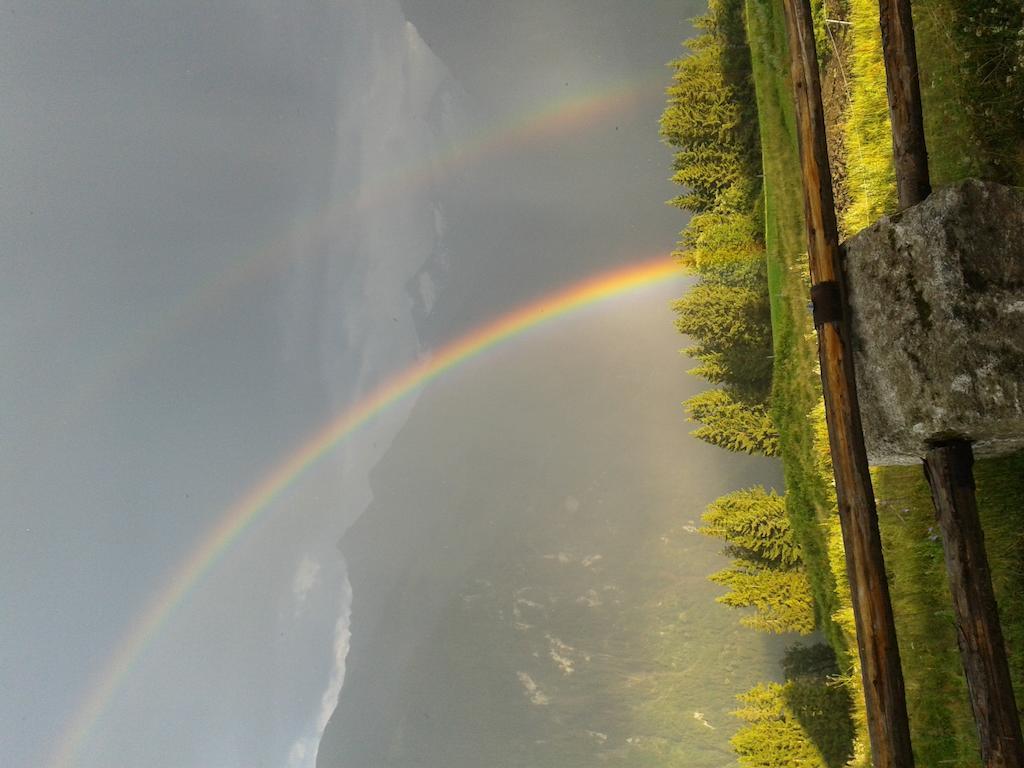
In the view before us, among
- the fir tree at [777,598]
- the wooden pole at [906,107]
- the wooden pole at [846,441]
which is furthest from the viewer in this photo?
the fir tree at [777,598]

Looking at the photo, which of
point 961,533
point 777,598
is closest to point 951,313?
point 961,533

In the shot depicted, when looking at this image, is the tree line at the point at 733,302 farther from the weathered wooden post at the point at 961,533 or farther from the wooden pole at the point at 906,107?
the wooden pole at the point at 906,107

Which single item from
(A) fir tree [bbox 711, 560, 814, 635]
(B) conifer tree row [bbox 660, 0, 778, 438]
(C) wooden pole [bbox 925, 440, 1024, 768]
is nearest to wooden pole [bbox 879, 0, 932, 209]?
(C) wooden pole [bbox 925, 440, 1024, 768]

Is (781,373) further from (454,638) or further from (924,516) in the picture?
(454,638)

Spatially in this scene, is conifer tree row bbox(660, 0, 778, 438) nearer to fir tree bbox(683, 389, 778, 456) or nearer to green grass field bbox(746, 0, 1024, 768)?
fir tree bbox(683, 389, 778, 456)

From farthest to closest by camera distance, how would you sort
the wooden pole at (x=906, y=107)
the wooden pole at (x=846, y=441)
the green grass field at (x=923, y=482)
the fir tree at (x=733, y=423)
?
the fir tree at (x=733, y=423), the green grass field at (x=923, y=482), the wooden pole at (x=906, y=107), the wooden pole at (x=846, y=441)

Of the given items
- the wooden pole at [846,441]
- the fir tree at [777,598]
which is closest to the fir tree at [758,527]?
the fir tree at [777,598]
